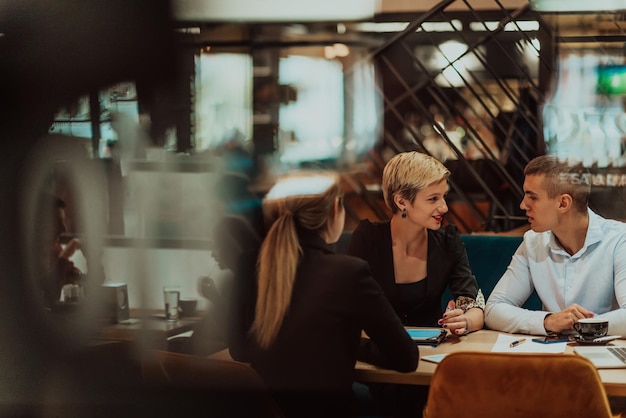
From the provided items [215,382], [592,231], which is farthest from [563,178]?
[215,382]

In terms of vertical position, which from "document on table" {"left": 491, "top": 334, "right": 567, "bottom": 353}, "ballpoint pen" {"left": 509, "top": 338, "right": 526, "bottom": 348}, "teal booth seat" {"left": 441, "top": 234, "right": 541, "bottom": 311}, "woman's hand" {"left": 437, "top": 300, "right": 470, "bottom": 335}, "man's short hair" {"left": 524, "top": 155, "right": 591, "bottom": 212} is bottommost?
"document on table" {"left": 491, "top": 334, "right": 567, "bottom": 353}

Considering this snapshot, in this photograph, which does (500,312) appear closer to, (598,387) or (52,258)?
(598,387)

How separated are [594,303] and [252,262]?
101 centimetres

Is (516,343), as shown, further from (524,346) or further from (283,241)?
(283,241)

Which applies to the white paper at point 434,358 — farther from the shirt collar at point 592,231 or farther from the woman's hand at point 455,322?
the shirt collar at point 592,231

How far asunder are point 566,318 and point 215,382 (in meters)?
0.91

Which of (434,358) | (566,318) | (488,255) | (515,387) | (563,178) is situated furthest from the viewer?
(488,255)

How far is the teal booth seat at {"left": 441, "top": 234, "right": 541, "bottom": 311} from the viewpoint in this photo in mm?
2641

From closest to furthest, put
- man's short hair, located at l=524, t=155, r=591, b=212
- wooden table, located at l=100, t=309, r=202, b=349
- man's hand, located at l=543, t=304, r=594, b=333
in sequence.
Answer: wooden table, located at l=100, t=309, r=202, b=349
man's hand, located at l=543, t=304, r=594, b=333
man's short hair, located at l=524, t=155, r=591, b=212

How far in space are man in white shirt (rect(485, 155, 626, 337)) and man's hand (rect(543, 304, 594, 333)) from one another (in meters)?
0.07

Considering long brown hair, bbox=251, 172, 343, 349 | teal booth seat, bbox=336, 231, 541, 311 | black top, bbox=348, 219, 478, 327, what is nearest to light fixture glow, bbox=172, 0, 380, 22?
long brown hair, bbox=251, 172, 343, 349

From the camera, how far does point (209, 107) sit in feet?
6.08

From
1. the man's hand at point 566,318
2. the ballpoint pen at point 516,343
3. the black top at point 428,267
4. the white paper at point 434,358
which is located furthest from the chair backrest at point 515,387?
the black top at point 428,267

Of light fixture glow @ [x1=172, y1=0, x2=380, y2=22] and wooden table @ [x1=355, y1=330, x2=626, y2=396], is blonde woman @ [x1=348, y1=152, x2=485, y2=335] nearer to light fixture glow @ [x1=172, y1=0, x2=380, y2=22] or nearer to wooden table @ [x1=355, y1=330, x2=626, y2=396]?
wooden table @ [x1=355, y1=330, x2=626, y2=396]
